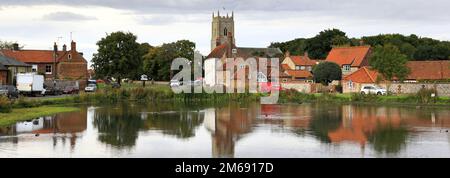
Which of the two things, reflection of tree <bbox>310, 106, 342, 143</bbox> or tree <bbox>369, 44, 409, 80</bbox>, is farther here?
tree <bbox>369, 44, 409, 80</bbox>

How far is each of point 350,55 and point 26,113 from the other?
57.6m

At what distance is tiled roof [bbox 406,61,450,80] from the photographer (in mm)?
75438

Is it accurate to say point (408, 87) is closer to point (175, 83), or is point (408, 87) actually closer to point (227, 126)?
point (175, 83)

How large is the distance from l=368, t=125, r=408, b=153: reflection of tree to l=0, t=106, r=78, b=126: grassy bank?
792 inches

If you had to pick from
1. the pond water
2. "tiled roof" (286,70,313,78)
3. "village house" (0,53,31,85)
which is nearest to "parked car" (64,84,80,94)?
"village house" (0,53,31,85)

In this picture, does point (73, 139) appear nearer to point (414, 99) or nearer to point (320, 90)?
point (414, 99)

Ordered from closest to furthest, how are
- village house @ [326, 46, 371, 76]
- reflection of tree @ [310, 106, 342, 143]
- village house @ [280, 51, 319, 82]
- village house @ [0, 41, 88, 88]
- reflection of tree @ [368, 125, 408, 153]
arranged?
reflection of tree @ [368, 125, 408, 153]
reflection of tree @ [310, 106, 342, 143]
village house @ [0, 41, 88, 88]
village house @ [326, 46, 371, 76]
village house @ [280, 51, 319, 82]

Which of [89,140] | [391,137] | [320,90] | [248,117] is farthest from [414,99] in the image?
[89,140]

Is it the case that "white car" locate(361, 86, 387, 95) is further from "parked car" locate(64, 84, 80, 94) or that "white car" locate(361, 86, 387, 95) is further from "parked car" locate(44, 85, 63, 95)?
"parked car" locate(44, 85, 63, 95)

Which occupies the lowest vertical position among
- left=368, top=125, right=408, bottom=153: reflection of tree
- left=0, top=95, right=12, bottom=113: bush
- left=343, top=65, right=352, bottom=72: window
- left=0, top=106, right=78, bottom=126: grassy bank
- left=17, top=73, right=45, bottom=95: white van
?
left=368, top=125, right=408, bottom=153: reflection of tree

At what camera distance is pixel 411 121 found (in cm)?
4275

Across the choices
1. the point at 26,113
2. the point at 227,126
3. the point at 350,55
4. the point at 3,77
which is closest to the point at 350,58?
the point at 350,55

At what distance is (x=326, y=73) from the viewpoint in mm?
80875
